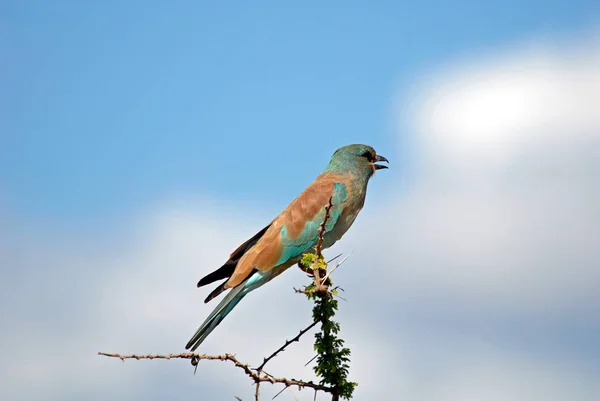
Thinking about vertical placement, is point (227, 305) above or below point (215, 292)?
below

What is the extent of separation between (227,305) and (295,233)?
1.06 m

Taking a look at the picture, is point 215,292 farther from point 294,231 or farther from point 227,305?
point 294,231

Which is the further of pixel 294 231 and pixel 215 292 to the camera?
pixel 294 231

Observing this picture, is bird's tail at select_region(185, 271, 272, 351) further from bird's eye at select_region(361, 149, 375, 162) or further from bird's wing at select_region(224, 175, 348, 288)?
bird's eye at select_region(361, 149, 375, 162)

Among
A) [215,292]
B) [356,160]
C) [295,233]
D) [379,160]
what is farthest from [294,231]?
[379,160]

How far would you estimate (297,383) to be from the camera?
141 inches

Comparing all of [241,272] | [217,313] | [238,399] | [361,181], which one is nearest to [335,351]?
[238,399]

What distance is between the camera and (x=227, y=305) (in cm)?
557

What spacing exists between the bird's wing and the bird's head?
0.40 metres

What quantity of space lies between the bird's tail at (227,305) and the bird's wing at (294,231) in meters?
0.05

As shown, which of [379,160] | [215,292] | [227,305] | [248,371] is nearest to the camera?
[248,371]

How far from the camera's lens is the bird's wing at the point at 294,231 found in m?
6.06

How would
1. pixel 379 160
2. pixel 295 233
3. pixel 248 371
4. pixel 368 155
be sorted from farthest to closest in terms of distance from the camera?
pixel 379 160 → pixel 368 155 → pixel 295 233 → pixel 248 371

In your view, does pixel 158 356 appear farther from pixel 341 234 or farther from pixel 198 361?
pixel 341 234
